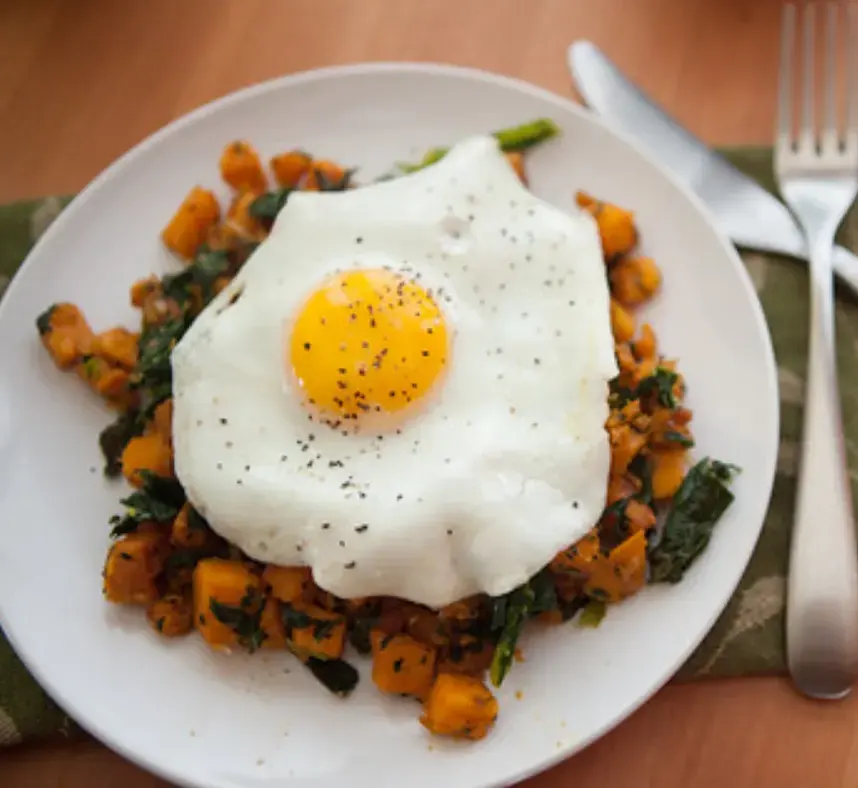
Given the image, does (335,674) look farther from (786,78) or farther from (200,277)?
(786,78)

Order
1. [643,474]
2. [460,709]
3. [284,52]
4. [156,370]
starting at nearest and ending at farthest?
[460,709] < [643,474] < [156,370] < [284,52]

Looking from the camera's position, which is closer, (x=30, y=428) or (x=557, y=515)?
(x=557, y=515)

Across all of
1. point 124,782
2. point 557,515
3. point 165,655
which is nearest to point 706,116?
point 557,515

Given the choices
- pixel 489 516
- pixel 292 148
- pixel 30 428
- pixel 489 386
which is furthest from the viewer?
pixel 292 148

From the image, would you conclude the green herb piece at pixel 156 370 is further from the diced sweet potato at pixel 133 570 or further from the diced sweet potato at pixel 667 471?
the diced sweet potato at pixel 667 471

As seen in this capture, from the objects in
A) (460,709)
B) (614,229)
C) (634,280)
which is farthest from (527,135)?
(460,709)

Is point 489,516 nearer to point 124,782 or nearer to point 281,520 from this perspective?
point 281,520
